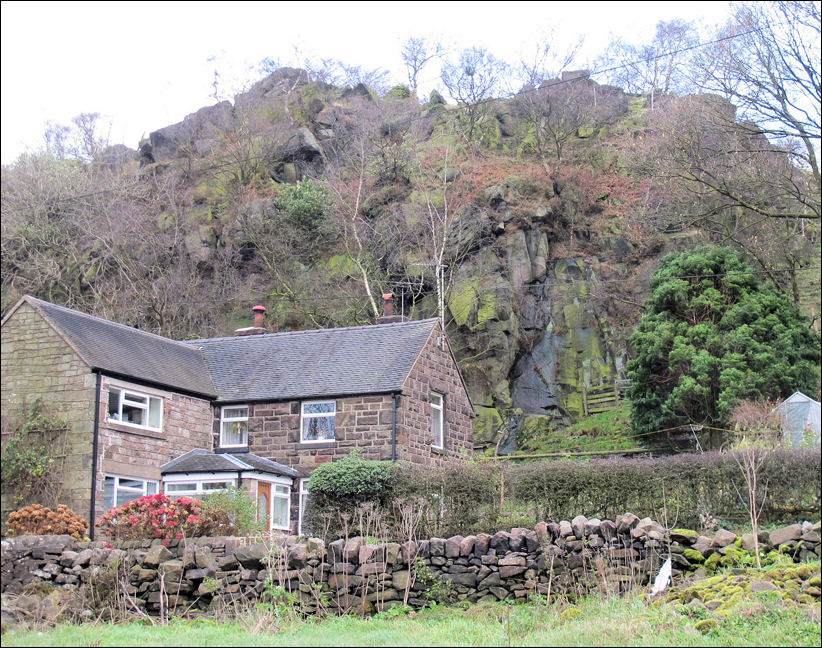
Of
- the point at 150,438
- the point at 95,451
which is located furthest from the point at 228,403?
the point at 95,451

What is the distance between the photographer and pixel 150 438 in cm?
2345

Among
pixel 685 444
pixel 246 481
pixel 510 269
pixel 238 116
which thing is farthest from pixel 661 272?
pixel 238 116

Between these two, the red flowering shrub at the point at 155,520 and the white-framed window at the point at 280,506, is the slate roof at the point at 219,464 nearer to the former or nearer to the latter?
the white-framed window at the point at 280,506

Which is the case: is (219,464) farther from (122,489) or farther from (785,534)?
(785,534)

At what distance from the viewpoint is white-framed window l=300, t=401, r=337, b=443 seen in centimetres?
2475

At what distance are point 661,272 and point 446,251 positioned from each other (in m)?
11.1

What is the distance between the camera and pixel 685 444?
30594 mm

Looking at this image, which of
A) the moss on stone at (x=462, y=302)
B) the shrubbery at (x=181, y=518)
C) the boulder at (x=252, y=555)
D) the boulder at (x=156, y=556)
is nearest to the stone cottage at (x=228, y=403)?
the shrubbery at (x=181, y=518)

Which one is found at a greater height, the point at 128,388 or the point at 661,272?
the point at 661,272

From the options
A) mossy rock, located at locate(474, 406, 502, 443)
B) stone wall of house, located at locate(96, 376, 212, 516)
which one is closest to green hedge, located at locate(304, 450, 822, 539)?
stone wall of house, located at locate(96, 376, 212, 516)

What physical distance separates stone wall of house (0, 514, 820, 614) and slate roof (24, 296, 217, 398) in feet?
26.8

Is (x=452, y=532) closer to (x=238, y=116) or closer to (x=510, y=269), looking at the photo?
(x=510, y=269)

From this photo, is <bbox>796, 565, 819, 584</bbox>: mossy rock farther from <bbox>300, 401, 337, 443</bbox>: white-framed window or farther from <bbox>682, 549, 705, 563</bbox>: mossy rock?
<bbox>300, 401, 337, 443</bbox>: white-framed window

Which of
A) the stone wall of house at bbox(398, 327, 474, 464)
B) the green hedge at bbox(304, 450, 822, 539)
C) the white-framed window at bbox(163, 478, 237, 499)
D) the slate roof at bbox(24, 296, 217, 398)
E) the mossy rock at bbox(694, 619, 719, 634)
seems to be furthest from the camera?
the stone wall of house at bbox(398, 327, 474, 464)
